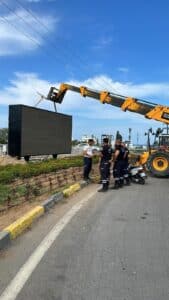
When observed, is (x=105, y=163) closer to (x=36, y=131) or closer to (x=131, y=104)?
(x=131, y=104)

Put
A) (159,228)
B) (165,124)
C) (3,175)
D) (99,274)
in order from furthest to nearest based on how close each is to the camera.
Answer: (165,124)
(3,175)
(159,228)
(99,274)

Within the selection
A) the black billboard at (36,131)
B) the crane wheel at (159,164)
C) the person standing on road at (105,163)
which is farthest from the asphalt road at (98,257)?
the black billboard at (36,131)

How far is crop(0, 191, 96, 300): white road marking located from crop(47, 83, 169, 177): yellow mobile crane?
12.5m

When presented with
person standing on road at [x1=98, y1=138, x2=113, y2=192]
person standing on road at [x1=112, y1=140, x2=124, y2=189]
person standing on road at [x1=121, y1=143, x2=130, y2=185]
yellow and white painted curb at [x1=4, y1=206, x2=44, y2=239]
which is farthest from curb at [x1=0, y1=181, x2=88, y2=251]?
person standing on road at [x1=121, y1=143, x2=130, y2=185]

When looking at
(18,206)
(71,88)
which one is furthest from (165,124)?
(18,206)

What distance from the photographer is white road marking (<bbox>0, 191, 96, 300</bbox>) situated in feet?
18.6

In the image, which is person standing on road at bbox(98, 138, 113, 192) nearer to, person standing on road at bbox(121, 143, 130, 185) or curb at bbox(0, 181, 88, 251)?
person standing on road at bbox(121, 143, 130, 185)

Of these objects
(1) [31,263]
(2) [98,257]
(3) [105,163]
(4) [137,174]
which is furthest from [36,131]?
(1) [31,263]

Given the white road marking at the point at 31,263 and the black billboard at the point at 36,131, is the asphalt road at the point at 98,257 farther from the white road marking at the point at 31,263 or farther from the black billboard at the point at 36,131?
the black billboard at the point at 36,131

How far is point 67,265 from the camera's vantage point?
6.88 metres

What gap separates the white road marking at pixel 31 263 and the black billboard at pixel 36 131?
871 inches

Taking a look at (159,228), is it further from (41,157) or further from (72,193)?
(41,157)

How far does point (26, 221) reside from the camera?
952 cm

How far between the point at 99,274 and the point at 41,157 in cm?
3306
